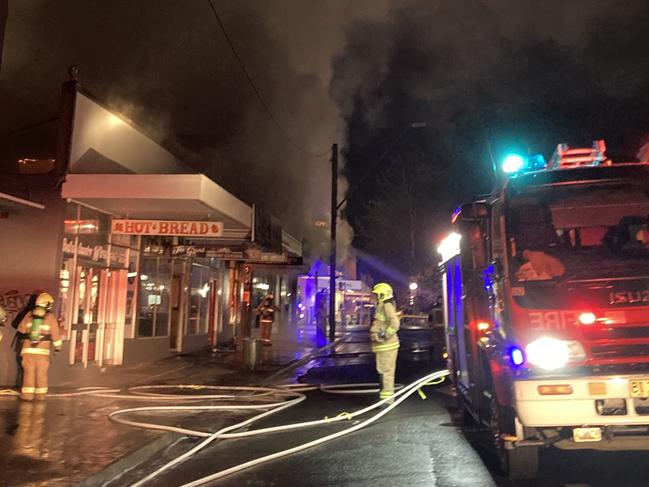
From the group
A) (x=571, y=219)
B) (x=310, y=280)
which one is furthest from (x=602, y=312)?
(x=310, y=280)

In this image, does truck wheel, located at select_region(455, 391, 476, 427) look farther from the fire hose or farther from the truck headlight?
the truck headlight

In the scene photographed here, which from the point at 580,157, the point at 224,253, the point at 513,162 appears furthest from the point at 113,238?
the point at 580,157

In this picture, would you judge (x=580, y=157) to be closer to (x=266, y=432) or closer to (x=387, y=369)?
(x=387, y=369)

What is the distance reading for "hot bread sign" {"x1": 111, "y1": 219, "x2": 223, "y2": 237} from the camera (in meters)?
11.9

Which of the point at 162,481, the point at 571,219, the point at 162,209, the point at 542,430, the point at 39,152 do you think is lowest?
the point at 162,481

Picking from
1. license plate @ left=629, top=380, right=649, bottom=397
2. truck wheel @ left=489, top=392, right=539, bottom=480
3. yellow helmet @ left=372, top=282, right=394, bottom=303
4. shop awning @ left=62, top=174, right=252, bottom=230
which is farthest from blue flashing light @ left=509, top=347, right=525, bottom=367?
shop awning @ left=62, top=174, right=252, bottom=230

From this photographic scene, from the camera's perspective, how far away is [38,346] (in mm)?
9156

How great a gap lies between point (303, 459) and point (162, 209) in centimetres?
694

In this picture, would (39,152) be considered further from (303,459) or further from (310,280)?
(310,280)

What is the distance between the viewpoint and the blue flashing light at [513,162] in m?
6.05

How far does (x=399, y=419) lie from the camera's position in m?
8.03

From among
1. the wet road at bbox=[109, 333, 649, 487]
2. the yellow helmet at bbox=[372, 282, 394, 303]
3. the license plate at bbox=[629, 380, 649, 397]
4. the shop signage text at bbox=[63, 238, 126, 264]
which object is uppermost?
the shop signage text at bbox=[63, 238, 126, 264]

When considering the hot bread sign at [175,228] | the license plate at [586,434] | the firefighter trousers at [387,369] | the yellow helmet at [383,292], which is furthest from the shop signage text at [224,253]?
the license plate at [586,434]

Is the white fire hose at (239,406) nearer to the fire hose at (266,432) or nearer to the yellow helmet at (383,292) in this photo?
the fire hose at (266,432)
